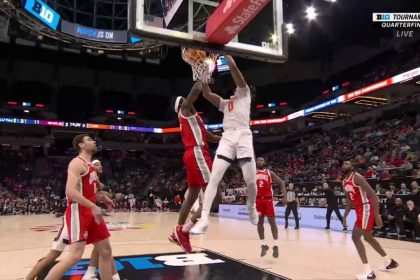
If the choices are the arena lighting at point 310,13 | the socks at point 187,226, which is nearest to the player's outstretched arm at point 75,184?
the socks at point 187,226

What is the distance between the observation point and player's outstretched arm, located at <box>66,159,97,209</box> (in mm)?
4156

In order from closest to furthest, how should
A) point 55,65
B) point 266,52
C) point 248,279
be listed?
point 266,52 → point 248,279 → point 55,65

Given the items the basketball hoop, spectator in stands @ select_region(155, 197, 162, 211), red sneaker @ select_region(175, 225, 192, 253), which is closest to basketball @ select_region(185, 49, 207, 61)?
the basketball hoop

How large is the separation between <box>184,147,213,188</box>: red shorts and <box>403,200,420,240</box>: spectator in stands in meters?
8.61

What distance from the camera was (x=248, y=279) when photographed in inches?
229

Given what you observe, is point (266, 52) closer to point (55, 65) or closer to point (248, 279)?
point (248, 279)

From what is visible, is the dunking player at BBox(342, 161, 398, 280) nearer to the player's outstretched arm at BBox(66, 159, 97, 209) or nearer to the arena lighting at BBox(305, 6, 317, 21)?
the player's outstretched arm at BBox(66, 159, 97, 209)

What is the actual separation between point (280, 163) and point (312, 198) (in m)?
12.2

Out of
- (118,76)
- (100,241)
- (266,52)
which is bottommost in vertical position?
(100,241)

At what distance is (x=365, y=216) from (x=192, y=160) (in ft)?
12.3

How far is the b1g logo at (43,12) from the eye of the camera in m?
17.0

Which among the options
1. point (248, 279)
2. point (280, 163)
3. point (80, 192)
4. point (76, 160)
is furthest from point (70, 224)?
point (280, 163)

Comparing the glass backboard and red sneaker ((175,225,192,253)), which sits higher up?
the glass backboard

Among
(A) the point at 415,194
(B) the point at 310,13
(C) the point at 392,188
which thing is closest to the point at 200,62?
(A) the point at 415,194
